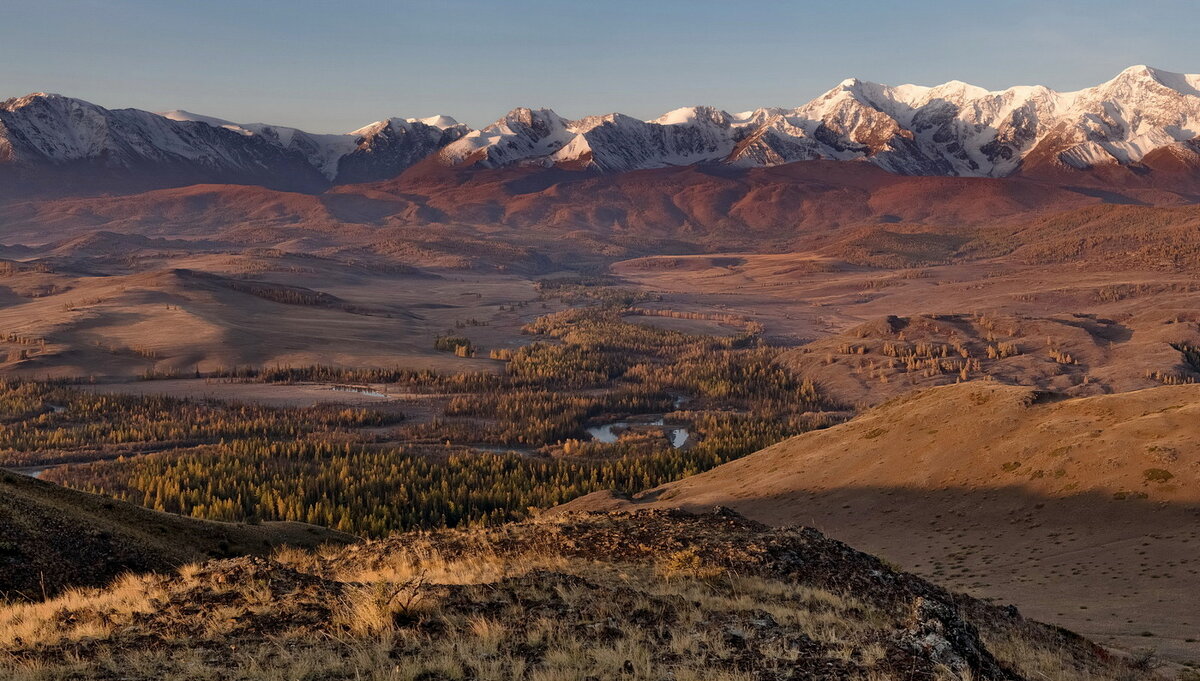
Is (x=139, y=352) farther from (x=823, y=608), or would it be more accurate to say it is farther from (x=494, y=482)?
(x=823, y=608)

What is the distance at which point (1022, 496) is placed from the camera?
2301 inches

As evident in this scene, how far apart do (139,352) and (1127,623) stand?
630 ft

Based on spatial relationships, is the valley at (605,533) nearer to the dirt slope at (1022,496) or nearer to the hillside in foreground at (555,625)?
the hillside in foreground at (555,625)

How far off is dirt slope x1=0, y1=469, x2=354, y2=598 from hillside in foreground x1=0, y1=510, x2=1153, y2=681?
12.3 ft

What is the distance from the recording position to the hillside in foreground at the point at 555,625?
18.0m

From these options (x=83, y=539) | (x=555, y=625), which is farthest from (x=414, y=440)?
(x=555, y=625)

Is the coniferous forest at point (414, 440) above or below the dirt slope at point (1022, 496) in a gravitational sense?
below

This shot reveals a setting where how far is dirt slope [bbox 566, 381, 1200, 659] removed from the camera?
3994 centimetres

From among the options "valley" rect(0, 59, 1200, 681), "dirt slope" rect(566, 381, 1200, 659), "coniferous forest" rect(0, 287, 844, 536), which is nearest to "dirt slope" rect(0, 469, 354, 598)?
"valley" rect(0, 59, 1200, 681)

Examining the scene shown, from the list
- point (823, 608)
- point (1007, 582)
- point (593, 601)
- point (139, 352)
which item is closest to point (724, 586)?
point (823, 608)

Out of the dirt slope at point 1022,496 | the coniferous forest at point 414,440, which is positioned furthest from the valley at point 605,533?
the coniferous forest at point 414,440

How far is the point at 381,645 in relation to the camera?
19.0m

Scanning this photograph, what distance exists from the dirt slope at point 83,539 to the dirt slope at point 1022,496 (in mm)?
34739

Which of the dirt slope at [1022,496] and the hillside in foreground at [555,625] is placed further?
the dirt slope at [1022,496]
